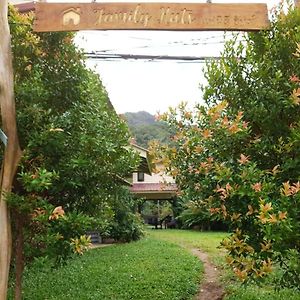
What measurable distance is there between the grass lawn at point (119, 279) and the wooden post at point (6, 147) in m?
1.86

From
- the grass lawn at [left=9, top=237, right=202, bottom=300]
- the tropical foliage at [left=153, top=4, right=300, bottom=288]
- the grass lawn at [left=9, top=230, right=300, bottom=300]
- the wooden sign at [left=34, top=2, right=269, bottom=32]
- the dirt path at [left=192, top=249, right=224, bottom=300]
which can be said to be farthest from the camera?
the dirt path at [left=192, top=249, right=224, bottom=300]

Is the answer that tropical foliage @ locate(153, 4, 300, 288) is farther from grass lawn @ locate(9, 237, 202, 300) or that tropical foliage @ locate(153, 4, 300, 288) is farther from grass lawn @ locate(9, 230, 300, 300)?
grass lawn @ locate(9, 237, 202, 300)

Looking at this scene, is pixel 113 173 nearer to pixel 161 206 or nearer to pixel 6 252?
pixel 6 252

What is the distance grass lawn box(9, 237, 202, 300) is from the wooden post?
1.86m

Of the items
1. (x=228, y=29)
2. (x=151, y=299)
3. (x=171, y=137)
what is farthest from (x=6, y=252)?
(x=151, y=299)

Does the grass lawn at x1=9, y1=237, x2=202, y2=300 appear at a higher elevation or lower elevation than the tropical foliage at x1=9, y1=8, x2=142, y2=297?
lower

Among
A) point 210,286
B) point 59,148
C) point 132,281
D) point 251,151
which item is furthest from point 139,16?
point 210,286

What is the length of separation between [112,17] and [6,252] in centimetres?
238

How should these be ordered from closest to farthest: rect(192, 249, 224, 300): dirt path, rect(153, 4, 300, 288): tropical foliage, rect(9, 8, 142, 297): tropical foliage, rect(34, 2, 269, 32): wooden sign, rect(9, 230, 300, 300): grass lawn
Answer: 1. rect(153, 4, 300, 288): tropical foliage
2. rect(9, 8, 142, 297): tropical foliage
3. rect(34, 2, 269, 32): wooden sign
4. rect(9, 230, 300, 300): grass lawn
5. rect(192, 249, 224, 300): dirt path

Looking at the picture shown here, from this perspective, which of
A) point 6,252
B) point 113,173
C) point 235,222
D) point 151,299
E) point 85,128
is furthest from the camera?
point 151,299

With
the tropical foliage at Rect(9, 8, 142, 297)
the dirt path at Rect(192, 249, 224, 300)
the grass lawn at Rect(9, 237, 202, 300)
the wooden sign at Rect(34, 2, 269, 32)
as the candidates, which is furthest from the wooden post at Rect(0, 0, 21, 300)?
the dirt path at Rect(192, 249, 224, 300)

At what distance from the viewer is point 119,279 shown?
27.2 feet

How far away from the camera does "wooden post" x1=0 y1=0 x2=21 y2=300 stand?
3967 mm

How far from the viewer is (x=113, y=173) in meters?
4.77
